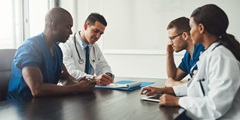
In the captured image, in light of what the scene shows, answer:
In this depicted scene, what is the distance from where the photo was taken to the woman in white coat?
1.15m

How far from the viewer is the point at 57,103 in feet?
4.59

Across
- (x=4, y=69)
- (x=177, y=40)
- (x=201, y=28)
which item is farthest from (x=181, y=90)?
(x=4, y=69)

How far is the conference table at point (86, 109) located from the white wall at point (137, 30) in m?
2.17

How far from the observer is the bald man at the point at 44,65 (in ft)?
5.03

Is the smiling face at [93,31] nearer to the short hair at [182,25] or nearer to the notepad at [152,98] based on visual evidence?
the short hair at [182,25]

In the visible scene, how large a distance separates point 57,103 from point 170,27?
1161mm

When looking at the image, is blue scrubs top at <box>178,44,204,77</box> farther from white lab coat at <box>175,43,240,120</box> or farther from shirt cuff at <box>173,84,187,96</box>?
A: white lab coat at <box>175,43,240,120</box>

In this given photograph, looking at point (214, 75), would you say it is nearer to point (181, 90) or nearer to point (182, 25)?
point (181, 90)

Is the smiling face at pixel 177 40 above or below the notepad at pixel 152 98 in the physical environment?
above

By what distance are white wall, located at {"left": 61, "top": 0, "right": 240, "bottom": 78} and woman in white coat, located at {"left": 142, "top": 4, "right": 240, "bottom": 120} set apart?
7.35ft

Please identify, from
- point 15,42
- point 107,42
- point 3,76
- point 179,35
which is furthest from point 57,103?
point 107,42

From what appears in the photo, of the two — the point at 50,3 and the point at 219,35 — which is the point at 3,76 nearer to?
the point at 219,35

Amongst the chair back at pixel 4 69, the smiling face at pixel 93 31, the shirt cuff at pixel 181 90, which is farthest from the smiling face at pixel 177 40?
the chair back at pixel 4 69

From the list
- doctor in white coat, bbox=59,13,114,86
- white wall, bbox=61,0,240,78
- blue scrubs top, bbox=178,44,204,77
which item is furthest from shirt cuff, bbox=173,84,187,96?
white wall, bbox=61,0,240,78
